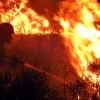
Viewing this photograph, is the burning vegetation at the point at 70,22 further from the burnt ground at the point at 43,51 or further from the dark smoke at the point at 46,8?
the burnt ground at the point at 43,51

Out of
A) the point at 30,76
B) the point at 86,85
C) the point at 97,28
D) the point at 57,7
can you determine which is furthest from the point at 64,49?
the point at 30,76

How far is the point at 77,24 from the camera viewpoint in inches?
628

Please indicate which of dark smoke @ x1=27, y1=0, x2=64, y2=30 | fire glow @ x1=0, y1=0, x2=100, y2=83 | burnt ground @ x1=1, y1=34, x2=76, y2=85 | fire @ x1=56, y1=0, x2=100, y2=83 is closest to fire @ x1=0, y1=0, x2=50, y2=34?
fire glow @ x1=0, y1=0, x2=100, y2=83

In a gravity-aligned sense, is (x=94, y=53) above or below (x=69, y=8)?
below

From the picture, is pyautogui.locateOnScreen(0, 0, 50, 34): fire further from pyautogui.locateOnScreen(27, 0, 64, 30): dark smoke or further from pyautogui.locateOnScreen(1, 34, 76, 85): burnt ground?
pyautogui.locateOnScreen(1, 34, 76, 85): burnt ground

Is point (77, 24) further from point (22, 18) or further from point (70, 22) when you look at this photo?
point (22, 18)

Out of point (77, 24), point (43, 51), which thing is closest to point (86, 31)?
point (77, 24)

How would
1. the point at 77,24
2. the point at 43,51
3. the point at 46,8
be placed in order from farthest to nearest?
the point at 46,8
the point at 43,51
the point at 77,24

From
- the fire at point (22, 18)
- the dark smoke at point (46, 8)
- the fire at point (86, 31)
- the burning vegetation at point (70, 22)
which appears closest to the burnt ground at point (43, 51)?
the burning vegetation at point (70, 22)

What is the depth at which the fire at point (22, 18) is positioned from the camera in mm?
22297

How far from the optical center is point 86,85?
39.4 ft

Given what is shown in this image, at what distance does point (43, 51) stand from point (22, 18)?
12.2 feet

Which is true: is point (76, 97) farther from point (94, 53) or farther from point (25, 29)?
point (25, 29)

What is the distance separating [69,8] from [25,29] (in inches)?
217
